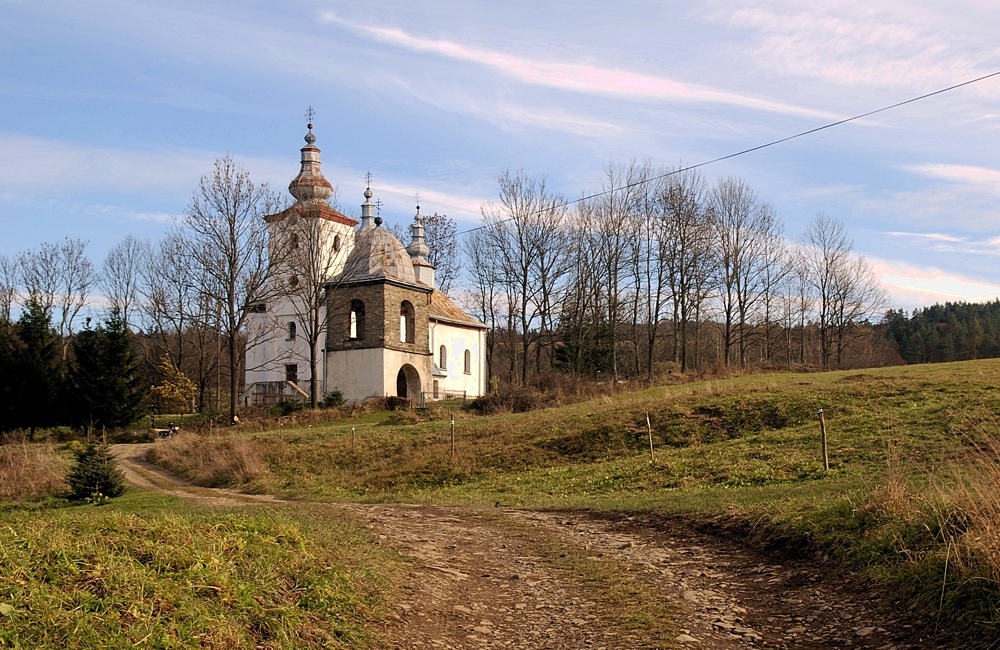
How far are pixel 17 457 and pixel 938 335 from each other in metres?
64.2

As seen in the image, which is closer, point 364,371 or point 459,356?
point 364,371

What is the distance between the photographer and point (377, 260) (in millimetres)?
46344

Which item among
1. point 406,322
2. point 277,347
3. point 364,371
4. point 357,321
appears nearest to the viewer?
point 364,371

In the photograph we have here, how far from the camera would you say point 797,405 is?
22281 millimetres

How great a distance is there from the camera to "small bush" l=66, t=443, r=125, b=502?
16.2 metres

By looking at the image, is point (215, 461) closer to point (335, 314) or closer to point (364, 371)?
point (364, 371)

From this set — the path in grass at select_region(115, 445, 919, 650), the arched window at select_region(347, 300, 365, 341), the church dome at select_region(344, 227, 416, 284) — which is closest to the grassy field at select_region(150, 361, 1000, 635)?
the path in grass at select_region(115, 445, 919, 650)

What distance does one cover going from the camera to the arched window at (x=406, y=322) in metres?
47.5

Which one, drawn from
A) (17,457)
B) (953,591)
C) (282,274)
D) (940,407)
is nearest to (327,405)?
(282,274)

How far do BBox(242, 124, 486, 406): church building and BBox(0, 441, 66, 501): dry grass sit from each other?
21.5 meters

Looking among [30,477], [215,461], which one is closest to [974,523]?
[30,477]

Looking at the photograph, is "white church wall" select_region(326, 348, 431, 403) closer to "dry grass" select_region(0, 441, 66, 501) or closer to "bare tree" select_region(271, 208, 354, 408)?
"bare tree" select_region(271, 208, 354, 408)

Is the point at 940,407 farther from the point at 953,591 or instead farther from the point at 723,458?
the point at 953,591

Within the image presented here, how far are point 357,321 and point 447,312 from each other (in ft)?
33.9
